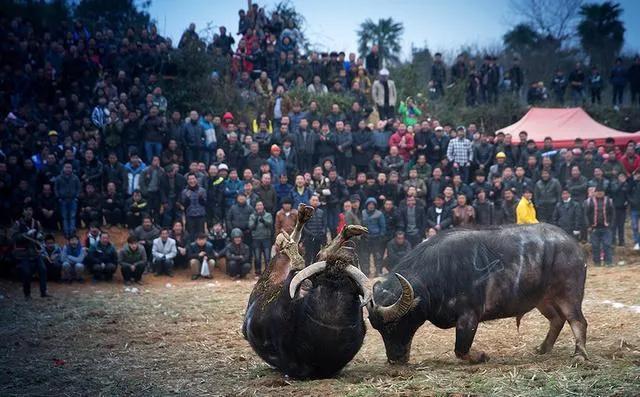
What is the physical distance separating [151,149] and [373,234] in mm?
6655

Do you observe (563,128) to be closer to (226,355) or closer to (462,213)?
(462,213)

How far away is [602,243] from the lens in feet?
61.7

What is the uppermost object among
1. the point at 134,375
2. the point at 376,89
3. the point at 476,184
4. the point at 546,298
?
the point at 376,89

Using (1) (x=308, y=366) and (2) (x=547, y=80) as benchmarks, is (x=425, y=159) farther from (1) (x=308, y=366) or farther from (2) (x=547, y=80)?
(2) (x=547, y=80)

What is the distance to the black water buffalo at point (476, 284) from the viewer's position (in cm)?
Result: 912

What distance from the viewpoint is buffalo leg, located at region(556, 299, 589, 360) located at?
9.40 metres

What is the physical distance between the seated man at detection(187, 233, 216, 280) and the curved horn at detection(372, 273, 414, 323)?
407 inches

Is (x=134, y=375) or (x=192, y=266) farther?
(x=192, y=266)

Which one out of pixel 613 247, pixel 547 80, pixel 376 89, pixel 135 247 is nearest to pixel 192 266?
pixel 135 247

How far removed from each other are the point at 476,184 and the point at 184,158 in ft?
26.3

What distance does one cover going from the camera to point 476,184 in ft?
63.6

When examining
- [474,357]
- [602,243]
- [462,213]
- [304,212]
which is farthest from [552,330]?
[602,243]

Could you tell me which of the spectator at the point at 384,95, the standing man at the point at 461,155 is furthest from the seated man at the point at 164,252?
the spectator at the point at 384,95

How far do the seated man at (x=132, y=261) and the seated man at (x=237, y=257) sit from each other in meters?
2.07
